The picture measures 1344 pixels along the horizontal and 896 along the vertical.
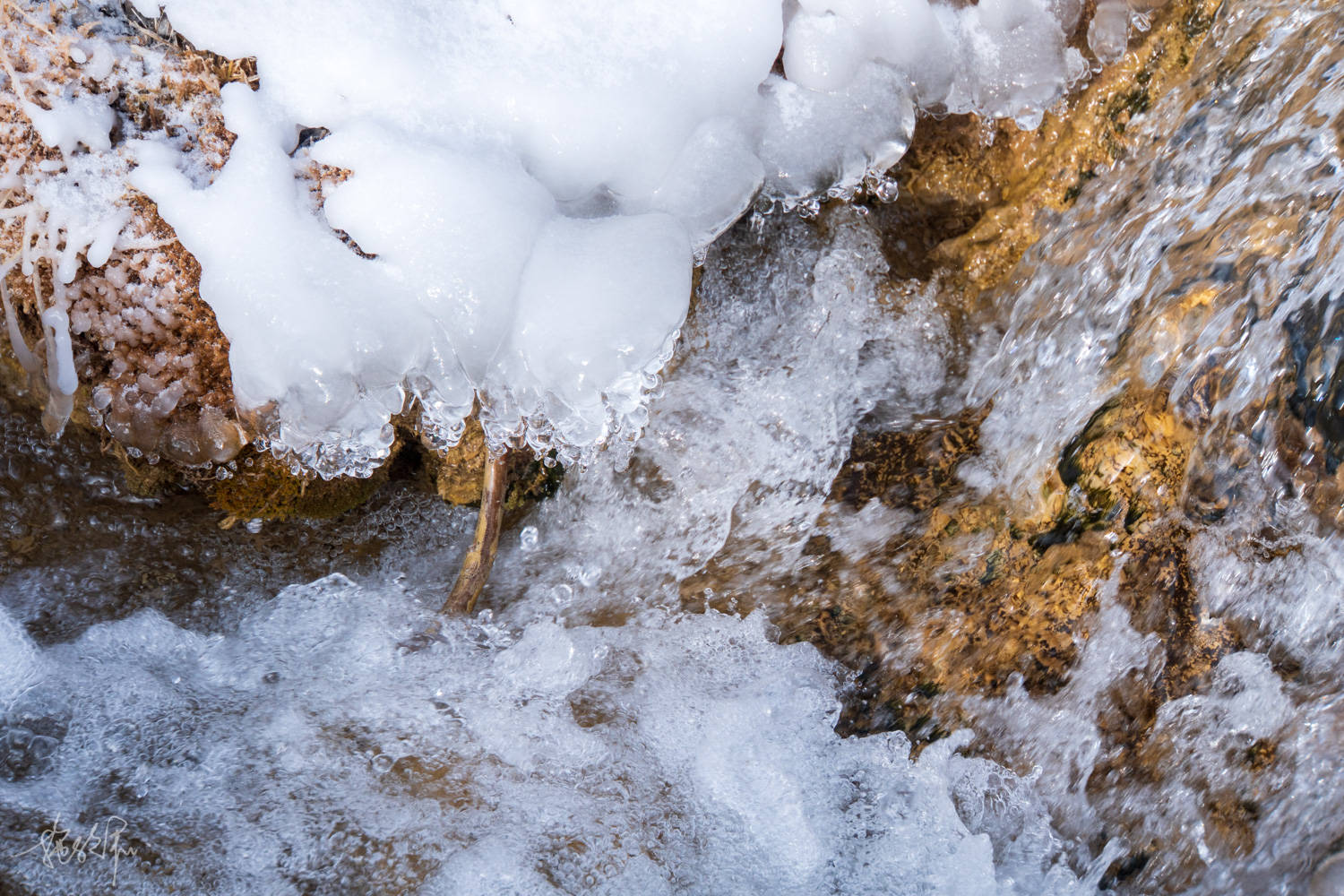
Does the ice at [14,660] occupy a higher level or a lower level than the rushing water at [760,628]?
lower

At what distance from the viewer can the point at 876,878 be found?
2213 millimetres

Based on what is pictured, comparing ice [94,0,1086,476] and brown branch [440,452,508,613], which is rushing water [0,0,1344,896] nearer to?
brown branch [440,452,508,613]

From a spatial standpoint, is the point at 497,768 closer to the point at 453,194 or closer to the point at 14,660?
the point at 14,660

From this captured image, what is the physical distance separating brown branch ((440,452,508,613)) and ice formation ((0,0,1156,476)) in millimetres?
355

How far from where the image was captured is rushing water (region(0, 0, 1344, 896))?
1936mm

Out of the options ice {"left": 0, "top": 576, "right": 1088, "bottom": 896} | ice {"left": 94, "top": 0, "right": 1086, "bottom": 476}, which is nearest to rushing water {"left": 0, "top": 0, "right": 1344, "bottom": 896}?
ice {"left": 0, "top": 576, "right": 1088, "bottom": 896}

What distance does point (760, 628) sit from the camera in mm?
2422
